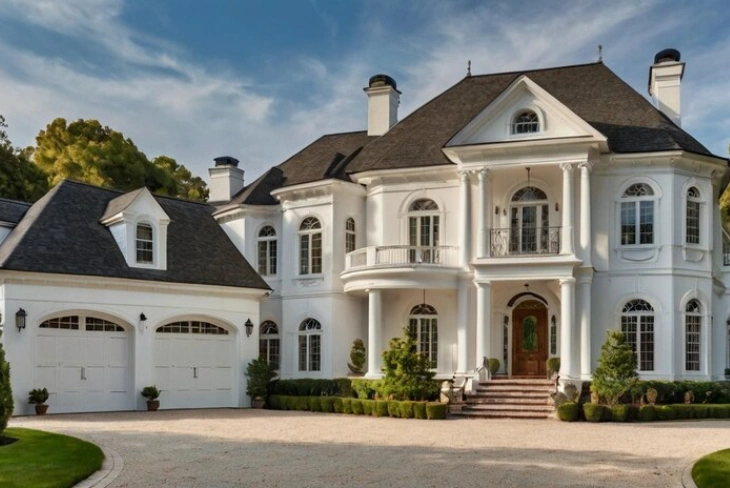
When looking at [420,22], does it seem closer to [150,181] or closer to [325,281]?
[325,281]

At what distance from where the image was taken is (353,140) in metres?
31.7

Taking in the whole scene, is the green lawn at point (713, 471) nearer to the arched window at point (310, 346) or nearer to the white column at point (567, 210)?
the white column at point (567, 210)

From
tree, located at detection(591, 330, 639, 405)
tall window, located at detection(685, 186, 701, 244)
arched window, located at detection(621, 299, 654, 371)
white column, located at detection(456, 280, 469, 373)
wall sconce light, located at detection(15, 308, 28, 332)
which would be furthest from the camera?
white column, located at detection(456, 280, 469, 373)

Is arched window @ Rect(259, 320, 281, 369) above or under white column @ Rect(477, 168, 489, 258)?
under

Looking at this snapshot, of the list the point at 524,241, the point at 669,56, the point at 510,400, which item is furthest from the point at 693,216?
the point at 510,400

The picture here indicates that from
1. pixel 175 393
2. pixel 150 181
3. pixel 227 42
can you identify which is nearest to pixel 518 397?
pixel 175 393

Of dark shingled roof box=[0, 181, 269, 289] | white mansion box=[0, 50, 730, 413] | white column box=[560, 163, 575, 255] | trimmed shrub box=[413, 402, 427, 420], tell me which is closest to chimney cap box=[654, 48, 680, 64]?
white mansion box=[0, 50, 730, 413]

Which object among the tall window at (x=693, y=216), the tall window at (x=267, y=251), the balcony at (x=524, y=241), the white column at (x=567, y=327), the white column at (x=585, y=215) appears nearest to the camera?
the white column at (x=567, y=327)

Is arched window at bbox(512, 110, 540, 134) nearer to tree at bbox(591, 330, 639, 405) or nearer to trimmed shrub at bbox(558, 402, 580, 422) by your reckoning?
tree at bbox(591, 330, 639, 405)

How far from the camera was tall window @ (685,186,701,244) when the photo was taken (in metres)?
25.5

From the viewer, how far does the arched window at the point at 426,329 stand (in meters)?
27.0


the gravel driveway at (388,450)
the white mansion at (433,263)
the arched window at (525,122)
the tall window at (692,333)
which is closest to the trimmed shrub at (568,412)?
the gravel driveway at (388,450)

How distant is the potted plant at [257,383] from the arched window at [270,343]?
2.25 metres

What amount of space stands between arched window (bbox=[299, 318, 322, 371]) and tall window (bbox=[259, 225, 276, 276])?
2.54 m
